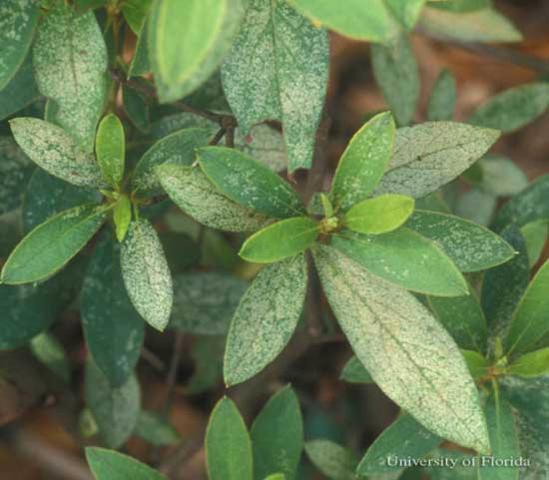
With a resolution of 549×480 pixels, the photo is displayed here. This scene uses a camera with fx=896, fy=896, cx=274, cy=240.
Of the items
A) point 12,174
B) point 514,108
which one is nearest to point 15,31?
point 12,174

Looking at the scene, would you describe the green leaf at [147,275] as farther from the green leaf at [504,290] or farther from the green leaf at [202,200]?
the green leaf at [504,290]

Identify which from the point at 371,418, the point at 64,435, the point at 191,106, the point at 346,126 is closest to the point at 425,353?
the point at 191,106

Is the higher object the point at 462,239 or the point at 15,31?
the point at 15,31

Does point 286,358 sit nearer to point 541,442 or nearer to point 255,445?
point 255,445

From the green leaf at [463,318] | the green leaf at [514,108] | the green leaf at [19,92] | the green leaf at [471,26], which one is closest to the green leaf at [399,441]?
the green leaf at [463,318]

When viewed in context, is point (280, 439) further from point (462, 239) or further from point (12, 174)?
point (12, 174)

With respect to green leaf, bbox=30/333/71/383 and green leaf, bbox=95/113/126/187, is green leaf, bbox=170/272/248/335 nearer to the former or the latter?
green leaf, bbox=30/333/71/383
